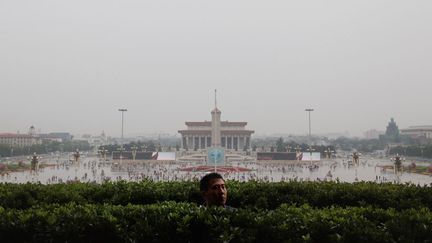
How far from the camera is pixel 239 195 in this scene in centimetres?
631

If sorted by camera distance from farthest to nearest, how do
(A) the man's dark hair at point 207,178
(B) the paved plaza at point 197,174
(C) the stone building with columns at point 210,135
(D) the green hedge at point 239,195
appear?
1. (C) the stone building with columns at point 210,135
2. (B) the paved plaza at point 197,174
3. (D) the green hedge at point 239,195
4. (A) the man's dark hair at point 207,178

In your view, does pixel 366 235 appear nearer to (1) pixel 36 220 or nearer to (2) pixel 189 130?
(1) pixel 36 220

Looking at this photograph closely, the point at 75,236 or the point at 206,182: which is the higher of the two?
the point at 206,182

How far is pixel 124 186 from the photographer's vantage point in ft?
22.1

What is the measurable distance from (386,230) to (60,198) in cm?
450

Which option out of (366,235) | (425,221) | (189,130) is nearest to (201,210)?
(366,235)

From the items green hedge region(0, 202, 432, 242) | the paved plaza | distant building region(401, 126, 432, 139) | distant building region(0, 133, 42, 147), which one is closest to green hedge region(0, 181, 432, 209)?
green hedge region(0, 202, 432, 242)

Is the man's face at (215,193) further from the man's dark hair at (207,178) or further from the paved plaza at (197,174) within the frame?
the paved plaza at (197,174)

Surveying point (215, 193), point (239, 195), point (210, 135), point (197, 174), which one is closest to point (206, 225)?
point (215, 193)

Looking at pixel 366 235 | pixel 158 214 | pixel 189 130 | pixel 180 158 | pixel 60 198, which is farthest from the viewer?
pixel 189 130

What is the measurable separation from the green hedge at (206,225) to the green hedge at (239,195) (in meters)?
2.18

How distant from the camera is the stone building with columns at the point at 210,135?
76.9 metres

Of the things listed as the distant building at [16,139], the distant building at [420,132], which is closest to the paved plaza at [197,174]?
the distant building at [16,139]

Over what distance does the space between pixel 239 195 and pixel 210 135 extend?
70530 millimetres
